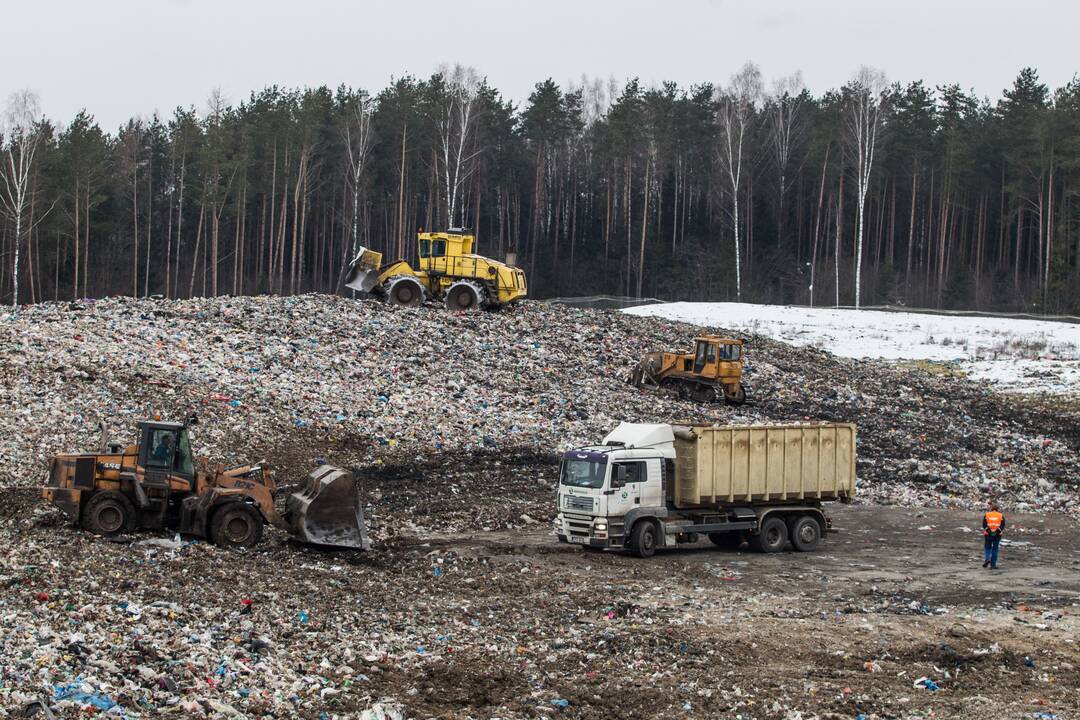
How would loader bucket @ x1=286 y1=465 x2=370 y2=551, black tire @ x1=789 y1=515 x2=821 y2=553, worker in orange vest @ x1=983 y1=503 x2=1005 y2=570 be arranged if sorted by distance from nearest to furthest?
loader bucket @ x1=286 y1=465 x2=370 y2=551 → worker in orange vest @ x1=983 y1=503 x2=1005 y2=570 → black tire @ x1=789 y1=515 x2=821 y2=553

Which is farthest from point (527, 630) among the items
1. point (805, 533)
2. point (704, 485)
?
point (805, 533)

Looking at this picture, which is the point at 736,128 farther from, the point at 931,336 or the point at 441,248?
the point at 441,248

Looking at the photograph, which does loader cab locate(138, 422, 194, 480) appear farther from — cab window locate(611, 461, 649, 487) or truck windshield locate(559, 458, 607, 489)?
cab window locate(611, 461, 649, 487)

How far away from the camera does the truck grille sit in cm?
1611

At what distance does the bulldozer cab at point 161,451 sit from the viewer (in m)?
14.8

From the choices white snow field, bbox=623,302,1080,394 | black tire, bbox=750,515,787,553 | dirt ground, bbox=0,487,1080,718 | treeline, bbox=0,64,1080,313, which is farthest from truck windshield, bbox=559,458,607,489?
treeline, bbox=0,64,1080,313

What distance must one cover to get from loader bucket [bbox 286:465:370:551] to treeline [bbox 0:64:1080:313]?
4021cm

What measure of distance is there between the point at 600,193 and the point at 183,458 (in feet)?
192

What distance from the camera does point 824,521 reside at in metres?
17.3

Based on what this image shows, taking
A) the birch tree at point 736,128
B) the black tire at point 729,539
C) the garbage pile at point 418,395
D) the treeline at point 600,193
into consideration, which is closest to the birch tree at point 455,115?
the treeline at point 600,193

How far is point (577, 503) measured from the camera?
1630 centimetres

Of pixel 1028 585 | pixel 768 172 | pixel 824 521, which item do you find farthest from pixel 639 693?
pixel 768 172

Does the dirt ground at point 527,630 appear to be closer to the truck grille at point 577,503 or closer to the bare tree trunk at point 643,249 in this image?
the truck grille at point 577,503

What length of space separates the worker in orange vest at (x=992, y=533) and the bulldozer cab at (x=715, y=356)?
1415 cm
